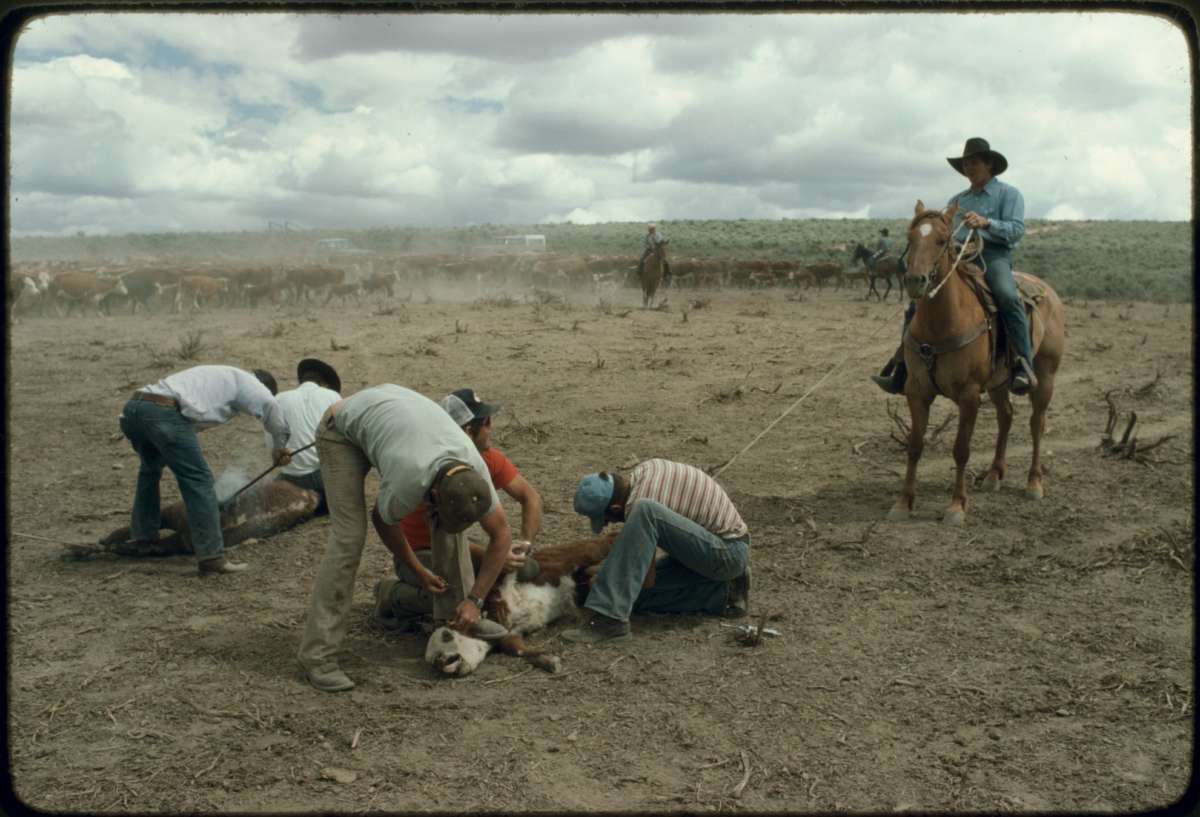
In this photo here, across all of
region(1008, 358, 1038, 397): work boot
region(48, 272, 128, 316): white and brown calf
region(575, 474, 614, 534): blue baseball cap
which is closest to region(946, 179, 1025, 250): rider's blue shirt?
region(1008, 358, 1038, 397): work boot

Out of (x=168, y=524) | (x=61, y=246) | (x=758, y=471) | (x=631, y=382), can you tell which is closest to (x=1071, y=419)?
(x=758, y=471)

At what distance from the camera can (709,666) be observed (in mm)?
4980

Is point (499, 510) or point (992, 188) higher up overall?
point (992, 188)

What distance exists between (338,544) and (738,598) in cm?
234

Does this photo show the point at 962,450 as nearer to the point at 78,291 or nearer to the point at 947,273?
the point at 947,273

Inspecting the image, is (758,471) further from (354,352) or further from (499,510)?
(354,352)

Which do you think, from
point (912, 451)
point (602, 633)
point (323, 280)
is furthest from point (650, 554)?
point (323, 280)

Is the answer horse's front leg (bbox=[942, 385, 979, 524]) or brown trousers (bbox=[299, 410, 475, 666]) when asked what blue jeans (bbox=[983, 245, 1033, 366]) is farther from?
brown trousers (bbox=[299, 410, 475, 666])

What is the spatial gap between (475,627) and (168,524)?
322cm

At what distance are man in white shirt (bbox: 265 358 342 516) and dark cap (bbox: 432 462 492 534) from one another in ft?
9.50

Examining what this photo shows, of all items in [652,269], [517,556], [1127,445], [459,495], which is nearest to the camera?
[459,495]

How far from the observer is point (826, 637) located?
211 inches

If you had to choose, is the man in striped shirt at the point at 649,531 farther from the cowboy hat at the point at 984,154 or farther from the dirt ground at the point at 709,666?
the cowboy hat at the point at 984,154

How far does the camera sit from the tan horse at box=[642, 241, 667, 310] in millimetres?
23734
